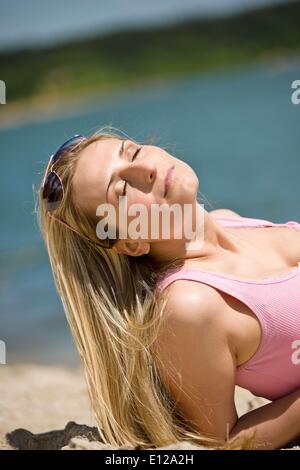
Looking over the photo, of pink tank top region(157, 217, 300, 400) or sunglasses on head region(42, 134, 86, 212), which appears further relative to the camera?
sunglasses on head region(42, 134, 86, 212)

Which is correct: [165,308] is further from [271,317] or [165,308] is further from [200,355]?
[271,317]

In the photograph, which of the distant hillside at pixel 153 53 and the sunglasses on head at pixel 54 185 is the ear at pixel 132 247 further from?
the distant hillside at pixel 153 53

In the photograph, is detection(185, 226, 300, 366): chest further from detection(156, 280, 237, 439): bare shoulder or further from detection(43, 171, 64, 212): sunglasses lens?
detection(43, 171, 64, 212): sunglasses lens

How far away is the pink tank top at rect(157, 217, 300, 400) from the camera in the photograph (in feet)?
9.97

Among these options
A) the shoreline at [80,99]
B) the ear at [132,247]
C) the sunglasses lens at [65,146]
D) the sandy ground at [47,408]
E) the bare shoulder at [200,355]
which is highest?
the shoreline at [80,99]

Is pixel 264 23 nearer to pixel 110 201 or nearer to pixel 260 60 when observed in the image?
pixel 260 60

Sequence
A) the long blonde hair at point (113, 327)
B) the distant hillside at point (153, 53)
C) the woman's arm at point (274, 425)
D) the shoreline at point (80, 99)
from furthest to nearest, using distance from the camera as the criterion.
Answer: the distant hillside at point (153, 53), the shoreline at point (80, 99), the long blonde hair at point (113, 327), the woman's arm at point (274, 425)

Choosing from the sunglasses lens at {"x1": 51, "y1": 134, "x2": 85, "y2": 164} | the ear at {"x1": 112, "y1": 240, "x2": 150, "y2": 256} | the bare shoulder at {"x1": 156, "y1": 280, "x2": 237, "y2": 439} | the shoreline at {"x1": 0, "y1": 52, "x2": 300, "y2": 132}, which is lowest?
the bare shoulder at {"x1": 156, "y1": 280, "x2": 237, "y2": 439}

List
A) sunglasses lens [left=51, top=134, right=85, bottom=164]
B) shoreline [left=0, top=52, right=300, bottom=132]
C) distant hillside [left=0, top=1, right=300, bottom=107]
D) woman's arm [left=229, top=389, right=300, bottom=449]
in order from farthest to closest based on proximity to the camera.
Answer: distant hillside [left=0, top=1, right=300, bottom=107], shoreline [left=0, top=52, right=300, bottom=132], sunglasses lens [left=51, top=134, right=85, bottom=164], woman's arm [left=229, top=389, right=300, bottom=449]

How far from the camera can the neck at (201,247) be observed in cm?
327

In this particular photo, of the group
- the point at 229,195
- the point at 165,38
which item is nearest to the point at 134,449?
the point at 229,195

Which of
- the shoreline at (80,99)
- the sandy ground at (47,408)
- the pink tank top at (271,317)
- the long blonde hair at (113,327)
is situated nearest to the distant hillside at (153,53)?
the shoreline at (80,99)

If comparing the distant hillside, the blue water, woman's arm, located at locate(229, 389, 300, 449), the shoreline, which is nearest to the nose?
the blue water

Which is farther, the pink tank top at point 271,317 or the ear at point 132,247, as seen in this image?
the ear at point 132,247
